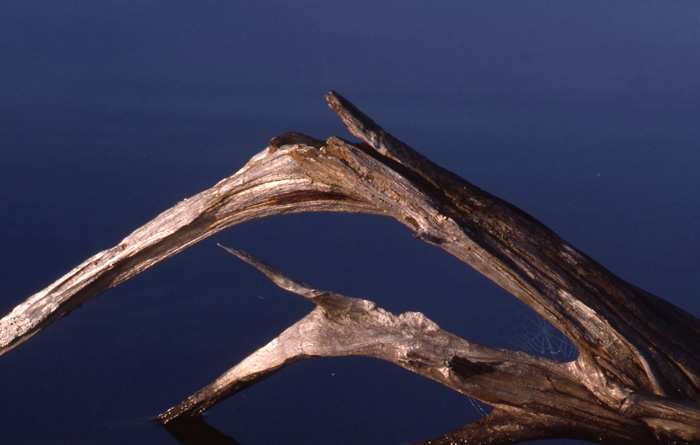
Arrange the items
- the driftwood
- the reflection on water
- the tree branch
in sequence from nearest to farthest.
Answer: the driftwood < the tree branch < the reflection on water

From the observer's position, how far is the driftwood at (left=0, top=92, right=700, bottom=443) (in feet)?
4.98

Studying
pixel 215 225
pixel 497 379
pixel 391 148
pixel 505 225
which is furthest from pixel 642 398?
pixel 215 225

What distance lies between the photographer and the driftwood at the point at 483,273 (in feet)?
4.98

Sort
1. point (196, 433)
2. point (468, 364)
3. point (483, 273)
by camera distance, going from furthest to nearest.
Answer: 1. point (196, 433)
2. point (468, 364)
3. point (483, 273)

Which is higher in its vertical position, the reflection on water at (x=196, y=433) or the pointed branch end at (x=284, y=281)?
the pointed branch end at (x=284, y=281)

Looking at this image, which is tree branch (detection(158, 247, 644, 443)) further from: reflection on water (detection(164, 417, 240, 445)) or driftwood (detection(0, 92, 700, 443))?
reflection on water (detection(164, 417, 240, 445))

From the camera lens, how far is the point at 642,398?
153 centimetres

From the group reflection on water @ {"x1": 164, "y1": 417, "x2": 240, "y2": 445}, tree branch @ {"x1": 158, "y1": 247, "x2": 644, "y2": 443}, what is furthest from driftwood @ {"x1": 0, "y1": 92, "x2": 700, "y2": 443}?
reflection on water @ {"x1": 164, "y1": 417, "x2": 240, "y2": 445}

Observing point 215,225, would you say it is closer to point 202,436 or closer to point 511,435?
point 202,436

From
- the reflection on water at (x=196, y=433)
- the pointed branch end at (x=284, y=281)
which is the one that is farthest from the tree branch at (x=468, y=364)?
the reflection on water at (x=196, y=433)

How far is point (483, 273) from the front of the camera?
1535 millimetres

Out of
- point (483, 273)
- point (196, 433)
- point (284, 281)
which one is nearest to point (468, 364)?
point (483, 273)

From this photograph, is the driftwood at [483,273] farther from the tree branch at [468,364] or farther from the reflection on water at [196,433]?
the reflection on water at [196,433]

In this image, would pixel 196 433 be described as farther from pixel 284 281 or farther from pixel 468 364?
pixel 468 364
